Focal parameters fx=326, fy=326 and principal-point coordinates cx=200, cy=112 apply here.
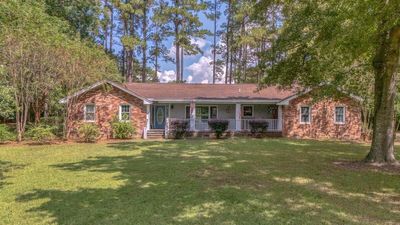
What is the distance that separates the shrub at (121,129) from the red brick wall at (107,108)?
77 centimetres

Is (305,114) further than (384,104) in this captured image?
Yes

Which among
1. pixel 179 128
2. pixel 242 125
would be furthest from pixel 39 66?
pixel 242 125

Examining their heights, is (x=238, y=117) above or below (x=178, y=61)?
below

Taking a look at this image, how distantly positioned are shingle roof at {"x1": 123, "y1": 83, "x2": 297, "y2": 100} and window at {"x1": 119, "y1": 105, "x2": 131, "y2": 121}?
1.49 metres

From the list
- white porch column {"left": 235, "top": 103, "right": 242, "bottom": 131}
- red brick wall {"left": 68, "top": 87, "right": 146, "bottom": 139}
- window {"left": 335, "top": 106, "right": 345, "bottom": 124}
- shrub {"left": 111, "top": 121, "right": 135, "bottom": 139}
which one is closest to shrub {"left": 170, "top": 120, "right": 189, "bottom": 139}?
red brick wall {"left": 68, "top": 87, "right": 146, "bottom": 139}

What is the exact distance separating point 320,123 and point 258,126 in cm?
418

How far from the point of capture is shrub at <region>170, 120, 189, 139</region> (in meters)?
21.0

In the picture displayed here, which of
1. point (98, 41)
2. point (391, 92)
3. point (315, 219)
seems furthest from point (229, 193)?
point (98, 41)

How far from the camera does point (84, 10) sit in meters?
28.9

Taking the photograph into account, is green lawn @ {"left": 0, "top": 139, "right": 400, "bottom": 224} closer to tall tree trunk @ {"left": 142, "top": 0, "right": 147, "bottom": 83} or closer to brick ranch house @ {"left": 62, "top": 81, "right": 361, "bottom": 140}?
brick ranch house @ {"left": 62, "top": 81, "right": 361, "bottom": 140}

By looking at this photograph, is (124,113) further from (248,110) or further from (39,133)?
(248,110)

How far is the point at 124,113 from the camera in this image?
21391 millimetres

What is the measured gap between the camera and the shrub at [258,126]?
2117cm

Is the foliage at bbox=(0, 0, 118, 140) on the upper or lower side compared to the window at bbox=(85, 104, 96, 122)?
upper
